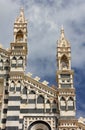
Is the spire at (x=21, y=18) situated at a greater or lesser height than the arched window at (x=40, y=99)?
greater

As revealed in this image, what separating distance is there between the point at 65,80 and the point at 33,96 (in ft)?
6.28

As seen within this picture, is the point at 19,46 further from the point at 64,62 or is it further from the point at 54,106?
the point at 54,106

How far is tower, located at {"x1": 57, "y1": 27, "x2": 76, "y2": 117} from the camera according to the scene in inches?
781

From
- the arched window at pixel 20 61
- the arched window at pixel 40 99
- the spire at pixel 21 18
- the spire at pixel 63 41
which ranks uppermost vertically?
the spire at pixel 21 18

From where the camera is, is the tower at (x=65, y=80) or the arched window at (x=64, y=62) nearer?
the tower at (x=65, y=80)

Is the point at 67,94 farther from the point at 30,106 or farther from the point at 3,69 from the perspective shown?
the point at 3,69

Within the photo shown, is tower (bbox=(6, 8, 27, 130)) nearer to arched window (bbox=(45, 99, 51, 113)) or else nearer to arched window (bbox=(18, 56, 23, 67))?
arched window (bbox=(18, 56, 23, 67))

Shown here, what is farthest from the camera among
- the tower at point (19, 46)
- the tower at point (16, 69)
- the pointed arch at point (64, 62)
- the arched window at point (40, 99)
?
the pointed arch at point (64, 62)

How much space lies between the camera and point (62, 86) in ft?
67.7

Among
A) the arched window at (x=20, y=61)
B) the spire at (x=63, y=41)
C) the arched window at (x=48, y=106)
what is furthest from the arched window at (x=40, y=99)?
the spire at (x=63, y=41)

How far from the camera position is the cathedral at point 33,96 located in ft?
64.1

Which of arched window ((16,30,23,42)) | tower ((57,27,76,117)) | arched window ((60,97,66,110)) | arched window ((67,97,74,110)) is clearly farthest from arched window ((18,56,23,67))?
arched window ((67,97,74,110))

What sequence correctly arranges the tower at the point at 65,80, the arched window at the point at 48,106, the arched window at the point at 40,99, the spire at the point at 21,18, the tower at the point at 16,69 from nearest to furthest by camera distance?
the tower at the point at 16,69 < the tower at the point at 65,80 < the arched window at the point at 48,106 < the arched window at the point at 40,99 < the spire at the point at 21,18

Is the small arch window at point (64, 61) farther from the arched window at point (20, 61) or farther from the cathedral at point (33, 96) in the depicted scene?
the arched window at point (20, 61)
